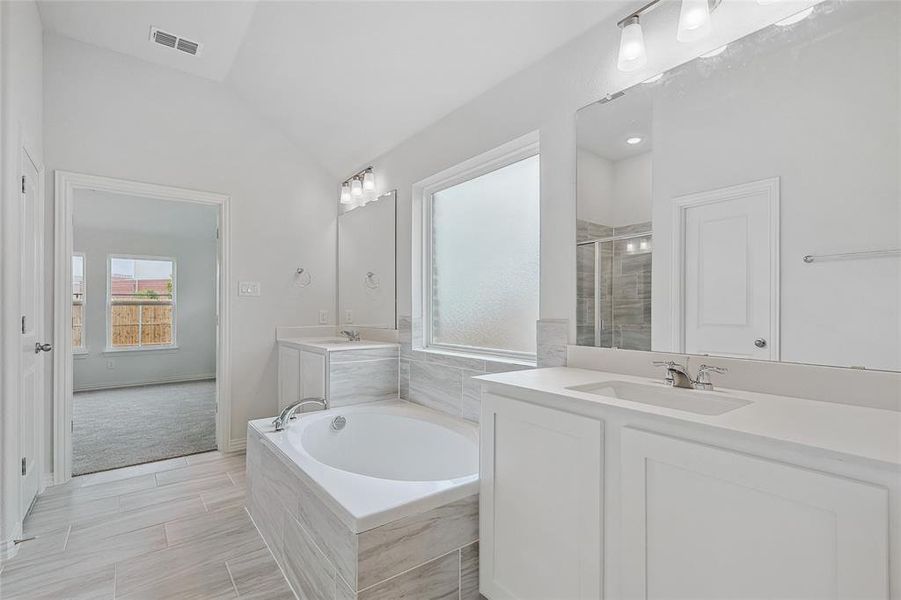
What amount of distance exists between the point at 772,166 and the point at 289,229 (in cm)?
340

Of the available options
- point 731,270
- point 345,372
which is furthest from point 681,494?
point 345,372

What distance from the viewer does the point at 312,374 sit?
10.1ft

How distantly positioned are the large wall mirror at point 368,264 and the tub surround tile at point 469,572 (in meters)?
1.90

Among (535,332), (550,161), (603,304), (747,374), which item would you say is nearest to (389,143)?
(550,161)

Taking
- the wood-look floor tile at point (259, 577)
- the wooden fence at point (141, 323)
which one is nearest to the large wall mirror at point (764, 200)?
the wood-look floor tile at point (259, 577)

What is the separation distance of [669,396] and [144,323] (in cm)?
709

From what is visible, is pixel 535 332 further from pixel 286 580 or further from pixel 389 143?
pixel 389 143

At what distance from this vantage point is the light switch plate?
3.52 m

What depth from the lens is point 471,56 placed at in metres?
2.29

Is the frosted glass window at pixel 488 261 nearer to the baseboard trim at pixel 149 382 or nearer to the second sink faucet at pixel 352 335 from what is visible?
the second sink faucet at pixel 352 335

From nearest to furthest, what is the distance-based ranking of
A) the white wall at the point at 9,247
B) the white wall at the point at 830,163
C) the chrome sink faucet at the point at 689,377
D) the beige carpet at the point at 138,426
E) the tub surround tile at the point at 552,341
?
the white wall at the point at 830,163 → the chrome sink faucet at the point at 689,377 → the white wall at the point at 9,247 → the tub surround tile at the point at 552,341 → the beige carpet at the point at 138,426

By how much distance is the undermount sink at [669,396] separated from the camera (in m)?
1.30

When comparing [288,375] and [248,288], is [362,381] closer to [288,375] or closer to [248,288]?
[288,375]

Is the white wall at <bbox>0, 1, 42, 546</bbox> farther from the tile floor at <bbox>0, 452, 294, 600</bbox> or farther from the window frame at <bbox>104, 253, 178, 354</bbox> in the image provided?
the window frame at <bbox>104, 253, 178, 354</bbox>
